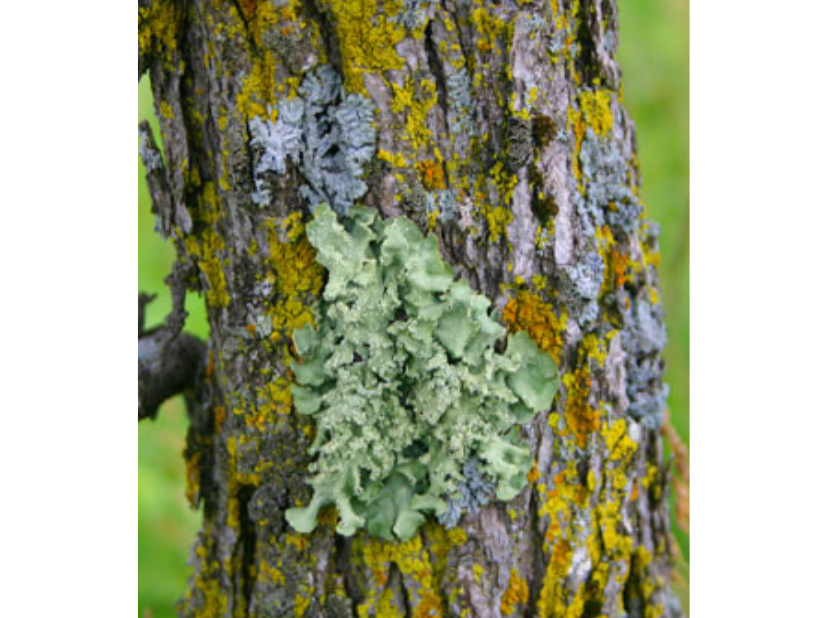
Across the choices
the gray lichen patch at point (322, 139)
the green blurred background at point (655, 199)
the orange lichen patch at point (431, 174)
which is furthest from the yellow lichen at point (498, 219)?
the green blurred background at point (655, 199)

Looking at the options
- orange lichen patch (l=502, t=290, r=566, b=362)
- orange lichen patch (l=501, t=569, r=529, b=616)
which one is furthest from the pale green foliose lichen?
orange lichen patch (l=501, t=569, r=529, b=616)

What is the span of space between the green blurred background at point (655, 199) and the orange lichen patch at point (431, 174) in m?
0.44

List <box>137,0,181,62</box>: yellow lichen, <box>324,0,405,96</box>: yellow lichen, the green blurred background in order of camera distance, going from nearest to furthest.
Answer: <box>324,0,405,96</box>: yellow lichen < <box>137,0,181,62</box>: yellow lichen < the green blurred background

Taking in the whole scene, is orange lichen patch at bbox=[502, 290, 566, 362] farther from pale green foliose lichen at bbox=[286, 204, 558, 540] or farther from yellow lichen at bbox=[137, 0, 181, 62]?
yellow lichen at bbox=[137, 0, 181, 62]

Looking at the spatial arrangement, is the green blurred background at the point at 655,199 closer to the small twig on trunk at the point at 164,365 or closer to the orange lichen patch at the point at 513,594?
the small twig on trunk at the point at 164,365

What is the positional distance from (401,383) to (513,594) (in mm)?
350

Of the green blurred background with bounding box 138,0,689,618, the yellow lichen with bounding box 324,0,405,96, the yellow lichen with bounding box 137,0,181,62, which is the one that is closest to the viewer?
the yellow lichen with bounding box 324,0,405,96

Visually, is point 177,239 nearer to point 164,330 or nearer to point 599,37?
point 164,330

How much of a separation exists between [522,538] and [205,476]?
540 mm

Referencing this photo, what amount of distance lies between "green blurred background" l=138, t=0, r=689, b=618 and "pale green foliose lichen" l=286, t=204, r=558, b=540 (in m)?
0.34

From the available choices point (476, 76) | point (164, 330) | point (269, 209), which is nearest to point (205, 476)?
point (164, 330)

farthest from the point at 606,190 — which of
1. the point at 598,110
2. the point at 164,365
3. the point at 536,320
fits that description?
the point at 164,365

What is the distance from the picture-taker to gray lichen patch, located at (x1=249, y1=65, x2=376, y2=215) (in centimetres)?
103

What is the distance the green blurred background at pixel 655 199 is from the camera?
1.38 m
